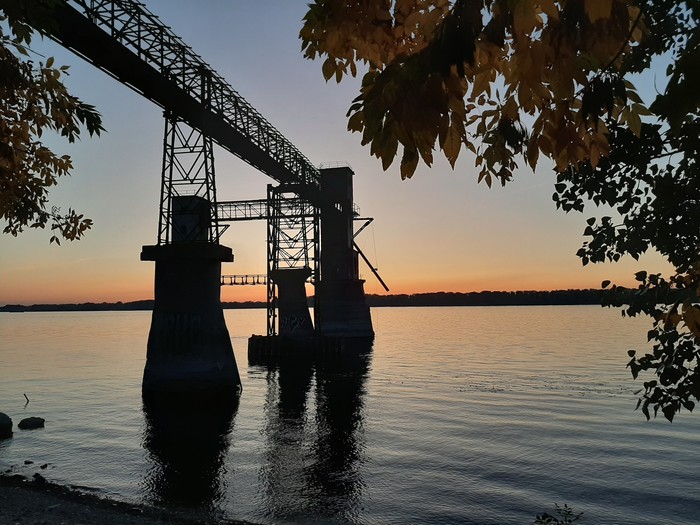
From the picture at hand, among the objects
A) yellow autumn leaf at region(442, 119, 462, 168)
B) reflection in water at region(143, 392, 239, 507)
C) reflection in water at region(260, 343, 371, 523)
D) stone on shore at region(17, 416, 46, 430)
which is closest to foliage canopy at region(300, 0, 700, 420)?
yellow autumn leaf at region(442, 119, 462, 168)

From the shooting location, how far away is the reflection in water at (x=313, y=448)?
14.6 meters

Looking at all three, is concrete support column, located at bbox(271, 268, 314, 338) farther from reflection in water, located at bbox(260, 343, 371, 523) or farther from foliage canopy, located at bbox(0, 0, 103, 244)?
foliage canopy, located at bbox(0, 0, 103, 244)

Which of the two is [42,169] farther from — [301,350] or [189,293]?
[301,350]

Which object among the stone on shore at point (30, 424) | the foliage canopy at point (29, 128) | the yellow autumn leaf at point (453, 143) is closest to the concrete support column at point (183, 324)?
the stone on shore at point (30, 424)

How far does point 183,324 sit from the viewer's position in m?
27.7

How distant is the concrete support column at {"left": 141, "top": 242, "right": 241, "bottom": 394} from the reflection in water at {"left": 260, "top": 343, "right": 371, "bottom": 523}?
445 centimetres

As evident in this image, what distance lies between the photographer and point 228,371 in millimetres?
29031

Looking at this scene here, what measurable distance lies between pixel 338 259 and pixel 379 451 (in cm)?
4567

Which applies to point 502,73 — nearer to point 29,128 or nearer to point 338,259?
point 29,128

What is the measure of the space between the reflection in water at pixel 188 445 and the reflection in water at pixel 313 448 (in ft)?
5.81

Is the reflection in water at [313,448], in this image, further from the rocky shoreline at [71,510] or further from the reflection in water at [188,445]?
the rocky shoreline at [71,510]

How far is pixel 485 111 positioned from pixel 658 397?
3493 millimetres

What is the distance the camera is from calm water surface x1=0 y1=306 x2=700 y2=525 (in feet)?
48.2

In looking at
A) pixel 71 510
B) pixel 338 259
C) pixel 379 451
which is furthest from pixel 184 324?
pixel 338 259
